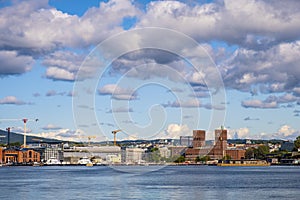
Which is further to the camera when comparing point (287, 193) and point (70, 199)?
point (287, 193)

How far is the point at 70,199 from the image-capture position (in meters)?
46.4

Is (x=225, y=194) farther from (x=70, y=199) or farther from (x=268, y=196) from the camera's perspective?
(x=70, y=199)

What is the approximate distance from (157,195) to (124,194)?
10.0 ft

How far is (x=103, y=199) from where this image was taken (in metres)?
46.3

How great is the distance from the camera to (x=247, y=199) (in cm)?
4775

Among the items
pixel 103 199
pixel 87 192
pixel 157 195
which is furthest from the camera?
pixel 87 192

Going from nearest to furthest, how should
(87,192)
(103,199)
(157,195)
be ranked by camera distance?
(103,199)
(157,195)
(87,192)

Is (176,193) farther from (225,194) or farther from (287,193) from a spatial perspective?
(287,193)

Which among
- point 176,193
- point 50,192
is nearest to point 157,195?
point 176,193

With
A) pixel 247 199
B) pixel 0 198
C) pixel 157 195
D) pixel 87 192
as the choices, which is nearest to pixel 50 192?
pixel 87 192

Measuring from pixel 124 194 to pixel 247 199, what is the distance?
10375 millimetres

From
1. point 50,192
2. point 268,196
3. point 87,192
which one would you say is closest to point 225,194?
point 268,196

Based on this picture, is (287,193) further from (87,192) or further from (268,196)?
(87,192)

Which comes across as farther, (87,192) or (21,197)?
(87,192)
